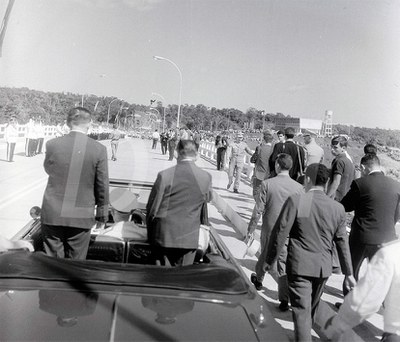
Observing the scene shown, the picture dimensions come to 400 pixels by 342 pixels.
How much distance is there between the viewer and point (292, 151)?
793 cm

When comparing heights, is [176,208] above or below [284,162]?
below

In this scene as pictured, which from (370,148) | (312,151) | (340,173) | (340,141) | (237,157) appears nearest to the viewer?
(370,148)

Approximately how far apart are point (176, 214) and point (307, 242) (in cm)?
103

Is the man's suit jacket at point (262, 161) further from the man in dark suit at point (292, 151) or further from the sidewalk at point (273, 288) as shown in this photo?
the man in dark suit at point (292, 151)

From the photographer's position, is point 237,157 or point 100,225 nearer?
point 100,225

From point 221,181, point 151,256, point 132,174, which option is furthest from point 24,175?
point 151,256

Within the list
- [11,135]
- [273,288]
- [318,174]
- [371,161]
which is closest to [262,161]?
[273,288]

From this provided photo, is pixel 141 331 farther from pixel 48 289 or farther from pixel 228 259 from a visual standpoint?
pixel 228 259

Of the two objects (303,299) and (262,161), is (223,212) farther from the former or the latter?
(303,299)

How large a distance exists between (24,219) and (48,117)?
5390cm

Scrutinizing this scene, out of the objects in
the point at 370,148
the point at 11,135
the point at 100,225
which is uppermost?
the point at 370,148

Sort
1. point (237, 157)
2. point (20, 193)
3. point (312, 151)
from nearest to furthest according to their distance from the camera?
point (312, 151) → point (20, 193) → point (237, 157)

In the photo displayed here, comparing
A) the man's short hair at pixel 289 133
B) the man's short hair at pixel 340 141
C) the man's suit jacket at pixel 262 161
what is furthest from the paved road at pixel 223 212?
the man's short hair at pixel 289 133

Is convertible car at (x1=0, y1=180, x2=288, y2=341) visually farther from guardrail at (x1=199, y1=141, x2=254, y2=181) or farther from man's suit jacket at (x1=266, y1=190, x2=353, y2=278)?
guardrail at (x1=199, y1=141, x2=254, y2=181)
